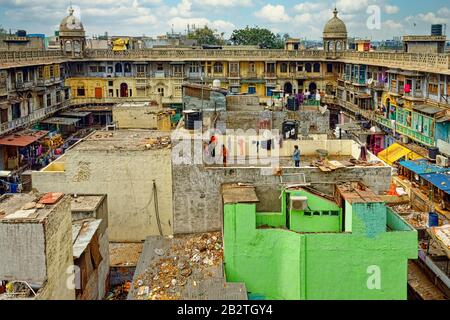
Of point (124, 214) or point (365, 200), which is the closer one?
point (365, 200)

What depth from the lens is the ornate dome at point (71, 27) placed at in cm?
5350

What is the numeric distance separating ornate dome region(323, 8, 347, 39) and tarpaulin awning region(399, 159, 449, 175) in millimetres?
28643

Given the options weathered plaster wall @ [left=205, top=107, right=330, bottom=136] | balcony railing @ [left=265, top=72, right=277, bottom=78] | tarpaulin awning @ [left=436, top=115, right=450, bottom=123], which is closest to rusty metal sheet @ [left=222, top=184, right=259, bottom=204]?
weathered plaster wall @ [left=205, top=107, right=330, bottom=136]

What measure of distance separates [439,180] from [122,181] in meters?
14.8

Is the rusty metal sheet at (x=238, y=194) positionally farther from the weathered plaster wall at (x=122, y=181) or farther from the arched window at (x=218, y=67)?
the arched window at (x=218, y=67)

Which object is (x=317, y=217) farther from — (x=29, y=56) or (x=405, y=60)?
(x=29, y=56)

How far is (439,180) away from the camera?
977 inches

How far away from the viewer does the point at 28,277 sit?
1170 centimetres

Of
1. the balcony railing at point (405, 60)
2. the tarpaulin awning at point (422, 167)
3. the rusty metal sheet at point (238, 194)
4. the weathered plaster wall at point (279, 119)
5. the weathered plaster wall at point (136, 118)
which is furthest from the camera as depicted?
the balcony railing at point (405, 60)

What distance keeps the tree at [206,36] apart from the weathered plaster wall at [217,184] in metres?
71.3

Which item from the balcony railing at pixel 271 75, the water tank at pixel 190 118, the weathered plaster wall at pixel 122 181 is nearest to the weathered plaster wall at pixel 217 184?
the water tank at pixel 190 118

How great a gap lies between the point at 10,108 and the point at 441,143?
29.3m

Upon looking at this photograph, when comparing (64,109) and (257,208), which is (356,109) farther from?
(257,208)
